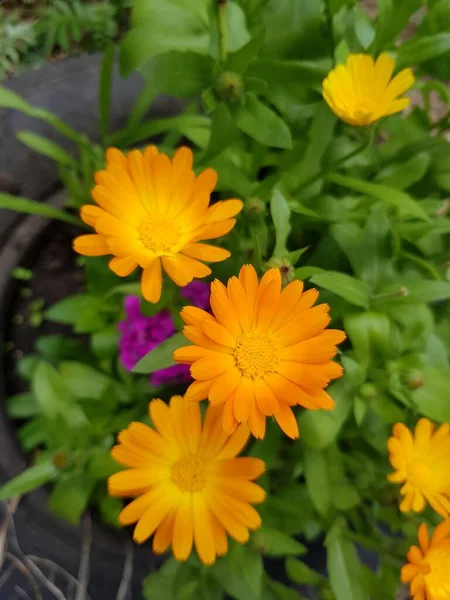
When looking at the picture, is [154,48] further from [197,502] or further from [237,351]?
[197,502]

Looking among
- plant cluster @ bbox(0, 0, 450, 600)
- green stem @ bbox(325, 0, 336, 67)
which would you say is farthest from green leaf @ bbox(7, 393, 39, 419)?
green stem @ bbox(325, 0, 336, 67)

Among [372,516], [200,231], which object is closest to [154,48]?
[200,231]

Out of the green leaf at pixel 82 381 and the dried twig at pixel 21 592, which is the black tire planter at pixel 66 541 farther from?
the green leaf at pixel 82 381

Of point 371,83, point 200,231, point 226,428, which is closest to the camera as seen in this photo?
point 226,428

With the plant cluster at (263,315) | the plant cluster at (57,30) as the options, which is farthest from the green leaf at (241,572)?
the plant cluster at (57,30)

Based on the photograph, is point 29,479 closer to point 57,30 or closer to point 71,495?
point 71,495
